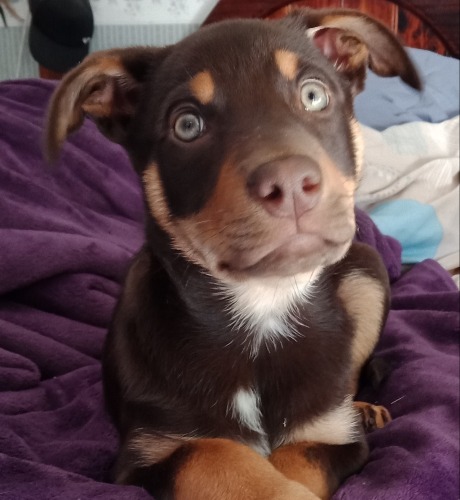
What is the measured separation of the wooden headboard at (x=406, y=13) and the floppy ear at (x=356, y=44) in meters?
1.87

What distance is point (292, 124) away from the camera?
1.23 metres

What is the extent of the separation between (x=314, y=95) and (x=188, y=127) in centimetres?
27

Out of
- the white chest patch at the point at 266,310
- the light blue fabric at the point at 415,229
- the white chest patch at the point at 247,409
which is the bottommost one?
the light blue fabric at the point at 415,229

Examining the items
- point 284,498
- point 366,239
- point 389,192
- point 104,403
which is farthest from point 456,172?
point 284,498

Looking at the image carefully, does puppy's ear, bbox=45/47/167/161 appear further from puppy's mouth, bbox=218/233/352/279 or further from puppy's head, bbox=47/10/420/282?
puppy's mouth, bbox=218/233/352/279

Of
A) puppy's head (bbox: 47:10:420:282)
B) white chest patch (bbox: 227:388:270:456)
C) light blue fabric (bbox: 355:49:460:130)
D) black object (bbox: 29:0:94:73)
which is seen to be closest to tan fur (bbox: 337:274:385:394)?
white chest patch (bbox: 227:388:270:456)

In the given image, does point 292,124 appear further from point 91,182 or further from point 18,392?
point 91,182

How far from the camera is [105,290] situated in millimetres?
2178

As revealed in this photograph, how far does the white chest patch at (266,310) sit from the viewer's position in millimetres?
1536

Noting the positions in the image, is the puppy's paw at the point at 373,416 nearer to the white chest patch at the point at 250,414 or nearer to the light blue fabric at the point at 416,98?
the white chest patch at the point at 250,414

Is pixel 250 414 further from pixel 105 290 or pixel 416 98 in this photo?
pixel 416 98

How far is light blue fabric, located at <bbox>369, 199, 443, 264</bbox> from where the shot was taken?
288 cm

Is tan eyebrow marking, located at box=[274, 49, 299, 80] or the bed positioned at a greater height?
tan eyebrow marking, located at box=[274, 49, 299, 80]

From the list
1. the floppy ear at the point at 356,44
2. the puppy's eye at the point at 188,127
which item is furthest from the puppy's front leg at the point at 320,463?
the floppy ear at the point at 356,44
